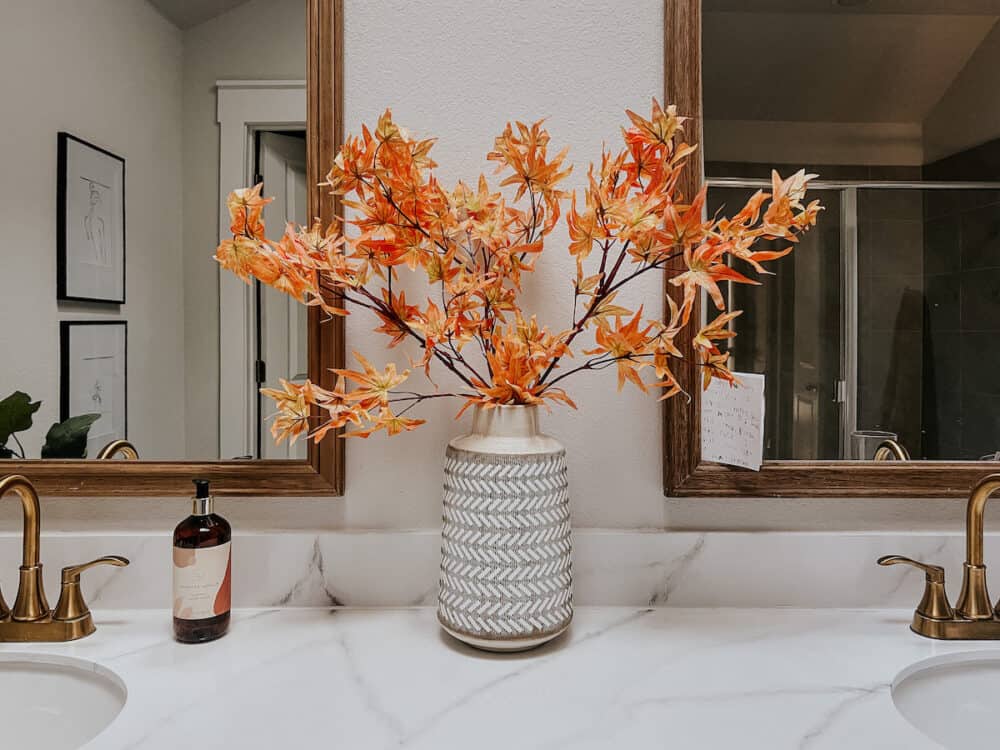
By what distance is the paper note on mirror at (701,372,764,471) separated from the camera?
97cm

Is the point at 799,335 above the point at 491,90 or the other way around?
the other way around

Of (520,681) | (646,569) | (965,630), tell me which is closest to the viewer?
(520,681)

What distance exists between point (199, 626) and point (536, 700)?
1.40 feet

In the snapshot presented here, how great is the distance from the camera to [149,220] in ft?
3.29

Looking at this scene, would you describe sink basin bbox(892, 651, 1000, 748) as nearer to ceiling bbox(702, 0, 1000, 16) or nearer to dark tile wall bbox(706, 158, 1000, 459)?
dark tile wall bbox(706, 158, 1000, 459)

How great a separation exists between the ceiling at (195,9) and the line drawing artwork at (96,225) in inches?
9.9

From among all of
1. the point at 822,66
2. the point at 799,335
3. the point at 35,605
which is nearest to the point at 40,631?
the point at 35,605

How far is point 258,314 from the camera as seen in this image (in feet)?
3.27

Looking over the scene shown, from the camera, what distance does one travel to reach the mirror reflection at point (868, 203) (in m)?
1.00

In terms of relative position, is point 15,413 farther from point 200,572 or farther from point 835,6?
point 835,6

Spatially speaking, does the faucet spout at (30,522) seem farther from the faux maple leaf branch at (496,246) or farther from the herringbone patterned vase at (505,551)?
the herringbone patterned vase at (505,551)

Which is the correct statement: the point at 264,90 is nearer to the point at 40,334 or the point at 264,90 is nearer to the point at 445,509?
the point at 40,334

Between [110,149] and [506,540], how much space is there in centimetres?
77

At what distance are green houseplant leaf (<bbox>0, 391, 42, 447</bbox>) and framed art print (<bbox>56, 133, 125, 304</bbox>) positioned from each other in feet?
0.49
